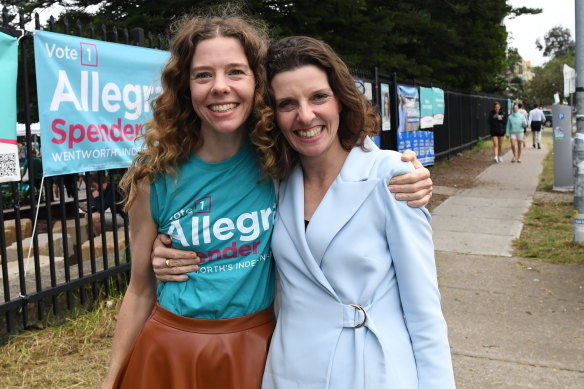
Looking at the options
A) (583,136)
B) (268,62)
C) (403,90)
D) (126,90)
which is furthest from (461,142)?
(268,62)

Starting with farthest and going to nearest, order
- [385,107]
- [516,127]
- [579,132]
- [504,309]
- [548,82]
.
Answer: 1. [548,82]
2. [516,127]
3. [385,107]
4. [579,132]
5. [504,309]

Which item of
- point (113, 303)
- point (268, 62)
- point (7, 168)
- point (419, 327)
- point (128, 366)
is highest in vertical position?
point (268, 62)

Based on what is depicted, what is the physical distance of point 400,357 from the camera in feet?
5.95

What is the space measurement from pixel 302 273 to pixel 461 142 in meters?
21.4

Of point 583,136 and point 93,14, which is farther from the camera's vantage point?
point 93,14

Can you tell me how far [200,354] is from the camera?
1.96m

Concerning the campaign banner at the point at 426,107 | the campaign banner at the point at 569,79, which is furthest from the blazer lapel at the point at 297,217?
the campaign banner at the point at 426,107

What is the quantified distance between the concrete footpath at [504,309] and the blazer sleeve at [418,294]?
2357 mm

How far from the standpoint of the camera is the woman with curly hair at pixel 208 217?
1.98 meters

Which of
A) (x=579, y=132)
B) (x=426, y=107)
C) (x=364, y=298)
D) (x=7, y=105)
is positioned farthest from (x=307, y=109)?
(x=426, y=107)

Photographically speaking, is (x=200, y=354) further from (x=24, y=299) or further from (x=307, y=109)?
(x=24, y=299)

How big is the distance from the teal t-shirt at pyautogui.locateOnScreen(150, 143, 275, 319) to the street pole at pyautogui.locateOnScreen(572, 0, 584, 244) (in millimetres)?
6737

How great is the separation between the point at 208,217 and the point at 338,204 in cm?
43

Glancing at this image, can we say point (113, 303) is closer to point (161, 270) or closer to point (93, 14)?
point (161, 270)
